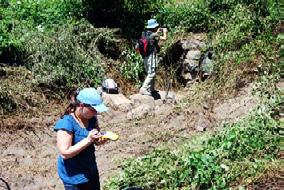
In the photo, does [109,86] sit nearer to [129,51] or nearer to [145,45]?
[145,45]

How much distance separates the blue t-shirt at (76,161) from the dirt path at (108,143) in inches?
91.2

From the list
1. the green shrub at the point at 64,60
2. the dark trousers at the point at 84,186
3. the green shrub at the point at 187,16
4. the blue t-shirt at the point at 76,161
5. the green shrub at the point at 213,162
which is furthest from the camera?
the green shrub at the point at 187,16

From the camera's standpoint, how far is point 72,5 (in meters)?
10.7

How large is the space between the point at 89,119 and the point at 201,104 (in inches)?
183

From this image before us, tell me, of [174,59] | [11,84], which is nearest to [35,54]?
[11,84]

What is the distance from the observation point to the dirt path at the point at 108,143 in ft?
22.1

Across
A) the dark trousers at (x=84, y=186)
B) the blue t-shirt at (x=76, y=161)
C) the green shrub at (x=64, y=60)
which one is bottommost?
the green shrub at (x=64, y=60)

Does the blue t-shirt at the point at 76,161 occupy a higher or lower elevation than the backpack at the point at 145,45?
higher

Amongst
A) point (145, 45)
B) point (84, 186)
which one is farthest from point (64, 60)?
point (84, 186)

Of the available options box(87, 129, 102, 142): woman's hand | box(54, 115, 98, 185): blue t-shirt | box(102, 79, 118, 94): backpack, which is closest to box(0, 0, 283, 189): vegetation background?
→ box(102, 79, 118, 94): backpack

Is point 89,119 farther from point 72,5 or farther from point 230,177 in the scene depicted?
point 72,5

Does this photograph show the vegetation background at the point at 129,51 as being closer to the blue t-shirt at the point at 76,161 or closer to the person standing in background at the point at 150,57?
the person standing in background at the point at 150,57

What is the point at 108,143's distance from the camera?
7.52 metres

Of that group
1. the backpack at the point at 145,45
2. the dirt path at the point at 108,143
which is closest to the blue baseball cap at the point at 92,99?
the dirt path at the point at 108,143
